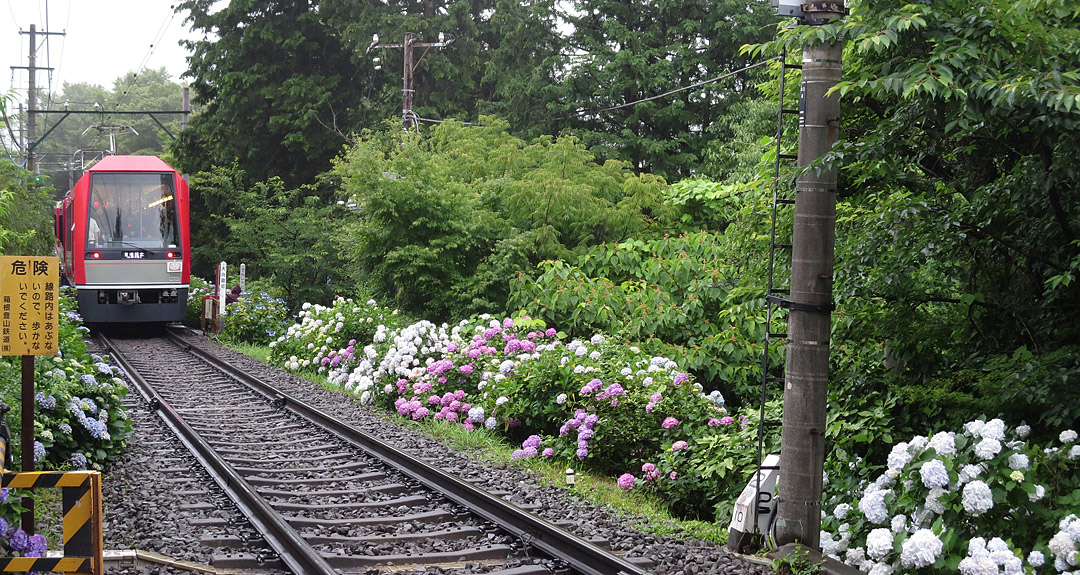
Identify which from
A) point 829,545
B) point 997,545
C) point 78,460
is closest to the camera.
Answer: point 997,545

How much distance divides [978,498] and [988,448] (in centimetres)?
30

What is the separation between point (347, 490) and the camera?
25.7 ft

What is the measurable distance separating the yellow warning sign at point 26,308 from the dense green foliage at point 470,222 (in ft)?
32.9

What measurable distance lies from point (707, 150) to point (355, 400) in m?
15.1

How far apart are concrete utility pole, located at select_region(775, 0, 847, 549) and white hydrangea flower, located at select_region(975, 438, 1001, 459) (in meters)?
0.94

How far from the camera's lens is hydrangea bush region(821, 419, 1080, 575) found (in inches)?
183

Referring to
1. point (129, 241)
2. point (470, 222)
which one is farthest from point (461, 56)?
point (470, 222)

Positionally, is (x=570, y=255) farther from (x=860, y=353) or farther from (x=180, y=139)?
(x=180, y=139)

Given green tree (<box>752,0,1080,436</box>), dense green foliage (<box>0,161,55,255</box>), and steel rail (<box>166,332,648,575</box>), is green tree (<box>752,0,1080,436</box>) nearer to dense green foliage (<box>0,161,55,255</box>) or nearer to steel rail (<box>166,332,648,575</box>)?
steel rail (<box>166,332,648,575</box>)

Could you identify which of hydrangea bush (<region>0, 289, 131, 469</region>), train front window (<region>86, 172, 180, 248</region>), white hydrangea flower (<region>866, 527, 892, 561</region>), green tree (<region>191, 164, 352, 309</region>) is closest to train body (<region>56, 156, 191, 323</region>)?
train front window (<region>86, 172, 180, 248</region>)

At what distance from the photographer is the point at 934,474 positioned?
4.96 meters

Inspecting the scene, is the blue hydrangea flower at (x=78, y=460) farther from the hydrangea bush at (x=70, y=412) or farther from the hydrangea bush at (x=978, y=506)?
the hydrangea bush at (x=978, y=506)

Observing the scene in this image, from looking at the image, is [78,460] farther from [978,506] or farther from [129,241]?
[129,241]

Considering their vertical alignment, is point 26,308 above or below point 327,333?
above
